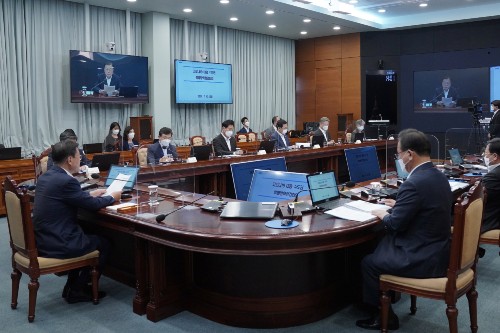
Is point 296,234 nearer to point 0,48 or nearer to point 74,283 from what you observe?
point 74,283

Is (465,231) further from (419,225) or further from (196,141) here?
(196,141)

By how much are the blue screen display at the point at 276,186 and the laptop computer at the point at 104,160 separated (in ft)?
6.43

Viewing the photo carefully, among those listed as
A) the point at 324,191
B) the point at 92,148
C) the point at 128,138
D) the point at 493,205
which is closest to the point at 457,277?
the point at 324,191

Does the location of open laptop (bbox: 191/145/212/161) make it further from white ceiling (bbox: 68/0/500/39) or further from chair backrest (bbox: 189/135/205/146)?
white ceiling (bbox: 68/0/500/39)

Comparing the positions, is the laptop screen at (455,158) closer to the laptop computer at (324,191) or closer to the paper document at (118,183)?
the laptop computer at (324,191)

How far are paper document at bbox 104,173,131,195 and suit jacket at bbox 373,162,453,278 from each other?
2.07 metres

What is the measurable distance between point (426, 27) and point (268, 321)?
10139 millimetres

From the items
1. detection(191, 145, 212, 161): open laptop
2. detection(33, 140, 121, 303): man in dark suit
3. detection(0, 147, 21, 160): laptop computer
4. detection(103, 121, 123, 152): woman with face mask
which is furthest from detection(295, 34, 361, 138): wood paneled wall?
detection(33, 140, 121, 303): man in dark suit

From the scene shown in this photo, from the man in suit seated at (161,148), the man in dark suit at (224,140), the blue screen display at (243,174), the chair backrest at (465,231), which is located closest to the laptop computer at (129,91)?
the man in dark suit at (224,140)

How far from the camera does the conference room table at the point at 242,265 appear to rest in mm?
2684

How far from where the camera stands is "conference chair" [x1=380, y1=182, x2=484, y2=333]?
8.34 feet

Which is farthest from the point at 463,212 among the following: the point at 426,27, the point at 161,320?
the point at 426,27

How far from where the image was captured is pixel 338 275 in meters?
3.23

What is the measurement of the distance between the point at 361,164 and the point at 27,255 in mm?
3988
